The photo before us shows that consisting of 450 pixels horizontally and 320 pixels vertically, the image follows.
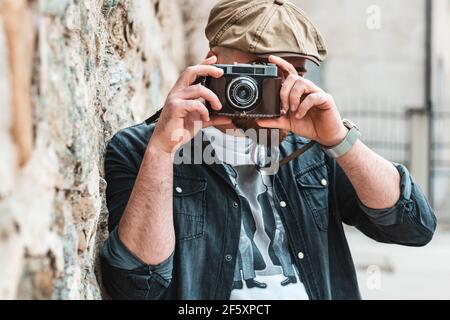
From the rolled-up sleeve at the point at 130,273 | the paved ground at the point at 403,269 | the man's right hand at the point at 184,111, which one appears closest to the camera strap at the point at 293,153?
the man's right hand at the point at 184,111

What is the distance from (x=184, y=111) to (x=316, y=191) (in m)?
0.49

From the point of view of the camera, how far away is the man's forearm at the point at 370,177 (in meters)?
1.96

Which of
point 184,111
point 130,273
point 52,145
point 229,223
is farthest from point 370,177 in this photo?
point 52,145

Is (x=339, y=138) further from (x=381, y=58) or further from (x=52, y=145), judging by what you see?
(x=381, y=58)

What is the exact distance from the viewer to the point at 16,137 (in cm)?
122

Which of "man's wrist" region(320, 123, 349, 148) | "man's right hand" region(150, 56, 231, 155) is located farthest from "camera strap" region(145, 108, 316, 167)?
"man's right hand" region(150, 56, 231, 155)

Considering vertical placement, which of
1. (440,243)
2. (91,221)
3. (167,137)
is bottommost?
(440,243)

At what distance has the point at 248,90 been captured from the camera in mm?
1890

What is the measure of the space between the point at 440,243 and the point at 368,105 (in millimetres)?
3080

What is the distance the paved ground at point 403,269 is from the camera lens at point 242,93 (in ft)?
9.53

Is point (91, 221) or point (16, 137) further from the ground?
point (16, 137)
